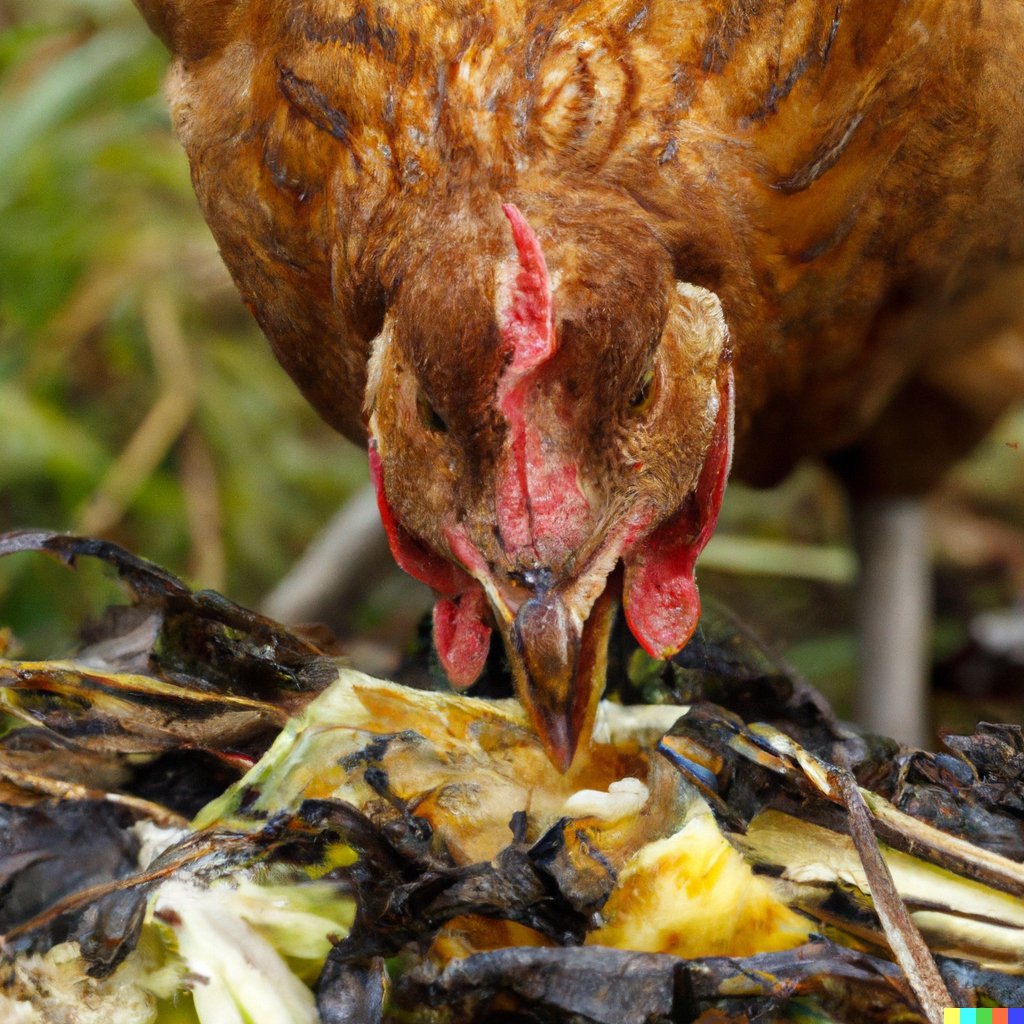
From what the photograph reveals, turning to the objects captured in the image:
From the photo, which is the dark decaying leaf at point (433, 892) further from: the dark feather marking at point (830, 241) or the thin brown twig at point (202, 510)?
the thin brown twig at point (202, 510)

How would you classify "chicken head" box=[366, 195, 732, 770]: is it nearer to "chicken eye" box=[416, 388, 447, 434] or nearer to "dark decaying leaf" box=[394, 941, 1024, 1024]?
"chicken eye" box=[416, 388, 447, 434]

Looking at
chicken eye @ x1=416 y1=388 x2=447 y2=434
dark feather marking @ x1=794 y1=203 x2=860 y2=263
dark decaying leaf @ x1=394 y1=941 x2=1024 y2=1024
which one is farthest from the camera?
dark feather marking @ x1=794 y1=203 x2=860 y2=263

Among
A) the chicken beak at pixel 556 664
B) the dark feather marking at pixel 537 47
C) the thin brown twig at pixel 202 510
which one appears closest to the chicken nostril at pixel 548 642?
the chicken beak at pixel 556 664

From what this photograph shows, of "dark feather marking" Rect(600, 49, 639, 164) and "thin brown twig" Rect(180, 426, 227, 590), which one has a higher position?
"dark feather marking" Rect(600, 49, 639, 164)

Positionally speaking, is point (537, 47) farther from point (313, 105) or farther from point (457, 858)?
point (457, 858)

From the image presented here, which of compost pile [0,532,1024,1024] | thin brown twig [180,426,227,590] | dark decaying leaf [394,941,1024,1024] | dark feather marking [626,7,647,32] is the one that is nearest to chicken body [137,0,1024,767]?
Result: dark feather marking [626,7,647,32]

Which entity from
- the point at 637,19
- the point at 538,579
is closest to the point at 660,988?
the point at 538,579

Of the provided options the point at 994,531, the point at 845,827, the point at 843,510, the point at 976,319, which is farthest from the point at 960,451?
the point at 845,827
